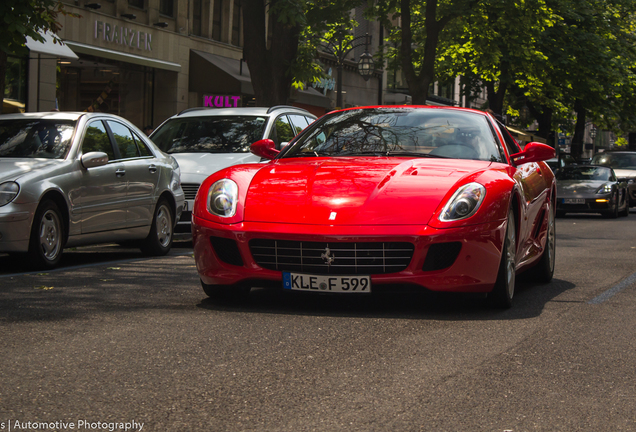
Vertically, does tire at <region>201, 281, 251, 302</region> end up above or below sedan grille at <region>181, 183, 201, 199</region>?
below

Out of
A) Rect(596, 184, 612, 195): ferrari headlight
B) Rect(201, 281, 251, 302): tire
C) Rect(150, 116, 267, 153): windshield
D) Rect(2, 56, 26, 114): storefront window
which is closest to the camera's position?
Rect(201, 281, 251, 302): tire

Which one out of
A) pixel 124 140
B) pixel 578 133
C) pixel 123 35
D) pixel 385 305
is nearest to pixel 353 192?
pixel 385 305

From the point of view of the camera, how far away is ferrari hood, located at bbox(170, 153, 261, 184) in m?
12.1

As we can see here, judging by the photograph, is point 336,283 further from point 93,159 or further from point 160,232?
point 160,232

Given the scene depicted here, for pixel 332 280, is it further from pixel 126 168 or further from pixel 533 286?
pixel 126 168

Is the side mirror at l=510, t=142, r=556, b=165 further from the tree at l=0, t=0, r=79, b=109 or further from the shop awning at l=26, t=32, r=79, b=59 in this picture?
the shop awning at l=26, t=32, r=79, b=59

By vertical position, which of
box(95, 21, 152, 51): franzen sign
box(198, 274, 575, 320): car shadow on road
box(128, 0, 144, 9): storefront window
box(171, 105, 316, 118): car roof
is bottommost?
box(198, 274, 575, 320): car shadow on road

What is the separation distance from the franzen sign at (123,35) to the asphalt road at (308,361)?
720 inches

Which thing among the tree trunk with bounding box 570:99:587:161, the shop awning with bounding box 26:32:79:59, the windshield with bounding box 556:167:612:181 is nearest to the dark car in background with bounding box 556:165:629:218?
the windshield with bounding box 556:167:612:181

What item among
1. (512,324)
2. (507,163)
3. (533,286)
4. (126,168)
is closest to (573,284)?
(533,286)

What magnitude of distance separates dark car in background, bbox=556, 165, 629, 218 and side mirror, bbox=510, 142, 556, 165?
17118mm

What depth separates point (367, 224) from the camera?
588cm

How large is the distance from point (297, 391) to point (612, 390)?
1.40 m

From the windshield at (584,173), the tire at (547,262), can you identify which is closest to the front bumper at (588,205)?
the windshield at (584,173)
